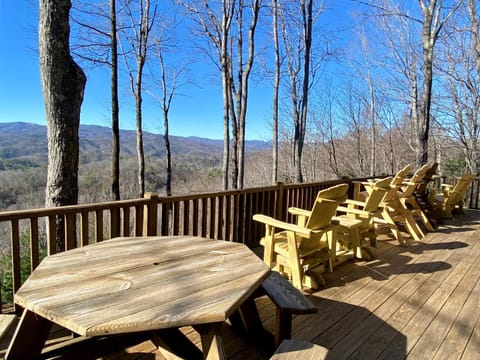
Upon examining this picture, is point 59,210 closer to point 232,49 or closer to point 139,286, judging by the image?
point 139,286

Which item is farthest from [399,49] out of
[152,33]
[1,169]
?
[1,169]

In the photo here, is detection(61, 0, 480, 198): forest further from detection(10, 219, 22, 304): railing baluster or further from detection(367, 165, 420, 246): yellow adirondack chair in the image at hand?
detection(10, 219, 22, 304): railing baluster

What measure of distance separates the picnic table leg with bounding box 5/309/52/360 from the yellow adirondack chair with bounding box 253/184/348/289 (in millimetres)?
1882

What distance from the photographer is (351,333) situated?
213 cm

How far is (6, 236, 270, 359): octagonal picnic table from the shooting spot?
1037 mm

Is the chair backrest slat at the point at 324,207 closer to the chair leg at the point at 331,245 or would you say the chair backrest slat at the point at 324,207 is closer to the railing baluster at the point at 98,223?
the chair leg at the point at 331,245

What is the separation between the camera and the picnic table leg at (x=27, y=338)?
1370 millimetres

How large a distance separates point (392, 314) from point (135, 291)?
2138 millimetres

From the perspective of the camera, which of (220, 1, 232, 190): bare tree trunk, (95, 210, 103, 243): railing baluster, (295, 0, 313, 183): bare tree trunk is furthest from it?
(220, 1, 232, 190): bare tree trunk

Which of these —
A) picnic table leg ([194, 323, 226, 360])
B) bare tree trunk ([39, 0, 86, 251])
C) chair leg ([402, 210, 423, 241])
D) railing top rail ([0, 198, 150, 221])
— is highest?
bare tree trunk ([39, 0, 86, 251])

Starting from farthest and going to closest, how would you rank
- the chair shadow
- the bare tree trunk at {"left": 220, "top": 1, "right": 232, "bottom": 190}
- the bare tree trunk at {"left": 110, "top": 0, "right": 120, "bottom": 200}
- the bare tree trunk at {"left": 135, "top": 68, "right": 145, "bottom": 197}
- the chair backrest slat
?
the bare tree trunk at {"left": 135, "top": 68, "right": 145, "bottom": 197}, the bare tree trunk at {"left": 220, "top": 1, "right": 232, "bottom": 190}, the bare tree trunk at {"left": 110, "top": 0, "right": 120, "bottom": 200}, the chair backrest slat, the chair shadow

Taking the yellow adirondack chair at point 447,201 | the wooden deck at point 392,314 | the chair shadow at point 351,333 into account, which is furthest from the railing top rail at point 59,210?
the yellow adirondack chair at point 447,201

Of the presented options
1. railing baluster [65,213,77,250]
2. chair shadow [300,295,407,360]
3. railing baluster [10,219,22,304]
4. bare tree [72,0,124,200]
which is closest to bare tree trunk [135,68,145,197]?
bare tree [72,0,124,200]

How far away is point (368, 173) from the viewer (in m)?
17.8
